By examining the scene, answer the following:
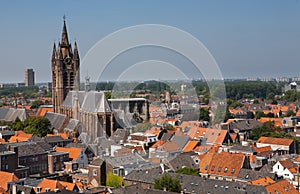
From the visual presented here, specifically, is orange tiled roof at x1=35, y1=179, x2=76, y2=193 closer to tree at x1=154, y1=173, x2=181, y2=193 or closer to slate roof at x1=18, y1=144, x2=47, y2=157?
tree at x1=154, y1=173, x2=181, y2=193

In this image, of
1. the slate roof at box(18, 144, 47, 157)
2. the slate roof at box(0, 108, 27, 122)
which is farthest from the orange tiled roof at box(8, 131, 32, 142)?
the slate roof at box(0, 108, 27, 122)

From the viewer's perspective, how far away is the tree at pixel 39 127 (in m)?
44.0

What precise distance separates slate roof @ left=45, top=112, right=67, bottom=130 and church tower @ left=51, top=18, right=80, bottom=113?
2584mm

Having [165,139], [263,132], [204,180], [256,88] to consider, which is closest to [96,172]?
[204,180]

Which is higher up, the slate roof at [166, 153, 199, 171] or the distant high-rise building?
the distant high-rise building

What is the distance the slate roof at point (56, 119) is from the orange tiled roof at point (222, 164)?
72.3 ft

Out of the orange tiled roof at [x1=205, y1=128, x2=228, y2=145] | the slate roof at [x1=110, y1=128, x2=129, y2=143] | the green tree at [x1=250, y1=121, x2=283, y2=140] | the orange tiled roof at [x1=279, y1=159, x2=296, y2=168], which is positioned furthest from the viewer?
the green tree at [x1=250, y1=121, x2=283, y2=140]

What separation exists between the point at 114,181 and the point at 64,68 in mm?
29156

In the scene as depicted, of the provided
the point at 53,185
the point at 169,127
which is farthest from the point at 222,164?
the point at 169,127

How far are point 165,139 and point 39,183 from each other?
16061 millimetres

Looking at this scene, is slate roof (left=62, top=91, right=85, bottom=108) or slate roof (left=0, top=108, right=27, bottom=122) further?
slate roof (left=0, top=108, right=27, bottom=122)

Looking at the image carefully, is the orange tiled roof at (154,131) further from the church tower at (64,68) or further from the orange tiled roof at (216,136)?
the church tower at (64,68)

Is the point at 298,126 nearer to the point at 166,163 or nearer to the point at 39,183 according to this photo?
the point at 166,163

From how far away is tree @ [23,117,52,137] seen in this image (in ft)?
144
